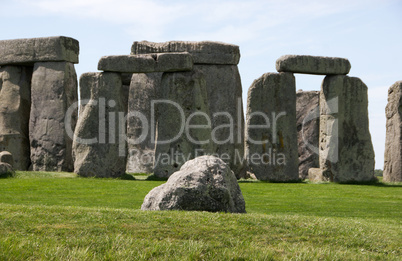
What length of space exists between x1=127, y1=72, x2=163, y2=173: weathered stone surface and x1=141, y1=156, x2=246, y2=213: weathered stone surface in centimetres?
1460

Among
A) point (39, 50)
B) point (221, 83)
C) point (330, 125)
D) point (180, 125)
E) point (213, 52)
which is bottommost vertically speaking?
point (180, 125)

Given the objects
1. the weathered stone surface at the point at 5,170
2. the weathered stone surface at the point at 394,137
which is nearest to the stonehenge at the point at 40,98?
the weathered stone surface at the point at 5,170

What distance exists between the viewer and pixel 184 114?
62.4 feet

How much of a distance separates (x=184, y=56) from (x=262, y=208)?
23.4ft

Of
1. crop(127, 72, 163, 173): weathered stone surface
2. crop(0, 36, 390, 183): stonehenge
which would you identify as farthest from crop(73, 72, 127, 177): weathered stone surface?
crop(127, 72, 163, 173): weathered stone surface

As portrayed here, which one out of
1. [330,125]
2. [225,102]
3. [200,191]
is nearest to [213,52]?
[225,102]

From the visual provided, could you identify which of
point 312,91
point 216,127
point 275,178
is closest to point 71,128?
point 216,127

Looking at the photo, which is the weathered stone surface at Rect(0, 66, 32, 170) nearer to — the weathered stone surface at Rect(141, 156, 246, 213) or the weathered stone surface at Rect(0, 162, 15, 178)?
the weathered stone surface at Rect(0, 162, 15, 178)

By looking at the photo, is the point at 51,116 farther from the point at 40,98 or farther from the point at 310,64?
the point at 310,64

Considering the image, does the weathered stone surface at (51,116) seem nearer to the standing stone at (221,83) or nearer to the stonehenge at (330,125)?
the standing stone at (221,83)

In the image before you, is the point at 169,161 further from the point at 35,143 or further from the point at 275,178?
the point at 35,143

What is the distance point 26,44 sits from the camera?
71.3ft

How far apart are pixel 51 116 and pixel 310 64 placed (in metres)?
8.57

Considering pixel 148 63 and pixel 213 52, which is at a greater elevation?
pixel 213 52
